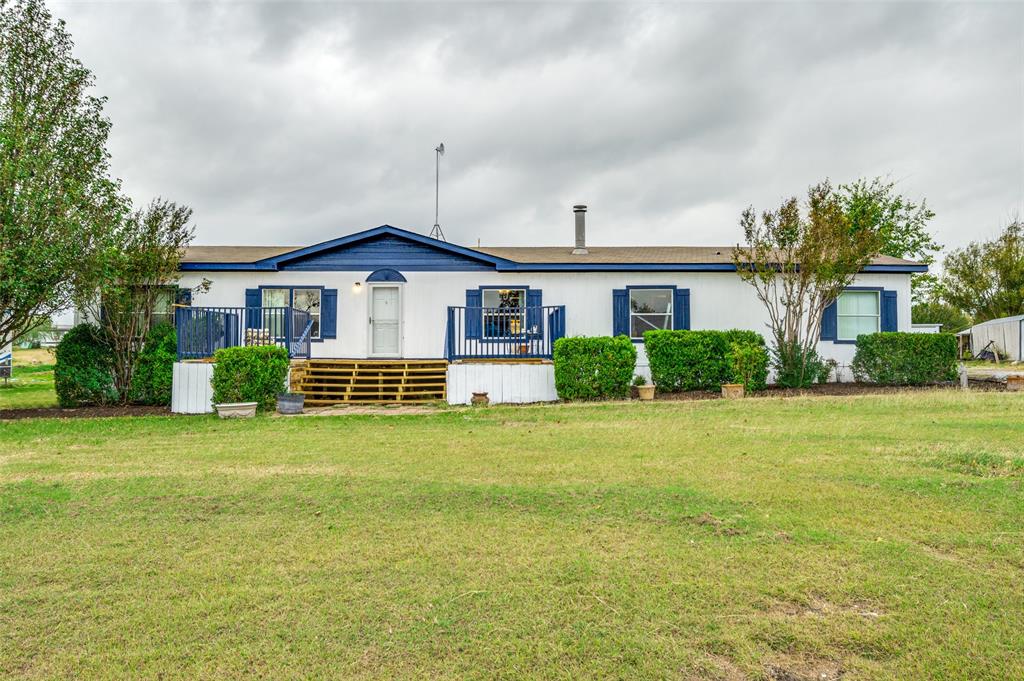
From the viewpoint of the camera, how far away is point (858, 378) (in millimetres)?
13797

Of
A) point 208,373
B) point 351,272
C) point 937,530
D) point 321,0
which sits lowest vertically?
point 937,530

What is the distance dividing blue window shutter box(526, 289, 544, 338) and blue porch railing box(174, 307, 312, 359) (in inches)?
189

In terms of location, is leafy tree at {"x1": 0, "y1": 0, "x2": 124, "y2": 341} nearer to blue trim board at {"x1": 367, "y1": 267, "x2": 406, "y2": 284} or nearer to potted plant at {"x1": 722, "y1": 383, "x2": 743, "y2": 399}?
blue trim board at {"x1": 367, "y1": 267, "x2": 406, "y2": 284}

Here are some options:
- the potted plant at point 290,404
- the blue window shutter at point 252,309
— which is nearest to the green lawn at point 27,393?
the blue window shutter at point 252,309

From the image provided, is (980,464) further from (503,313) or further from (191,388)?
(191,388)

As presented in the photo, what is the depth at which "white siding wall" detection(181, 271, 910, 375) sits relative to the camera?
1440 cm

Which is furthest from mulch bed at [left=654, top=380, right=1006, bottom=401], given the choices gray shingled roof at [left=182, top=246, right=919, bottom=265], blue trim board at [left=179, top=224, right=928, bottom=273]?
gray shingled roof at [left=182, top=246, right=919, bottom=265]

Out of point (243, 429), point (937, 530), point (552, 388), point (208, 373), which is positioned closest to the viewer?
point (937, 530)

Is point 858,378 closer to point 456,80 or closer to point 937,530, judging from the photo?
point 937,530

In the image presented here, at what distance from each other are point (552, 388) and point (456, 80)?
1075 centimetres

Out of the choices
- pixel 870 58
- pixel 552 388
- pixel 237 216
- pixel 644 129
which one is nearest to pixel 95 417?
pixel 552 388

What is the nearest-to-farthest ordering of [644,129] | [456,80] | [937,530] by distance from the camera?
[937,530] < [456,80] < [644,129]

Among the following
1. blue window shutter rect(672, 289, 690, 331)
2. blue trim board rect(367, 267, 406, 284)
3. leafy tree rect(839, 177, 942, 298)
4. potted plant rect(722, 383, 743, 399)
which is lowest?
potted plant rect(722, 383, 743, 399)

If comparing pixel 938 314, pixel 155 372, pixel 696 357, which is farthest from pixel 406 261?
pixel 938 314
